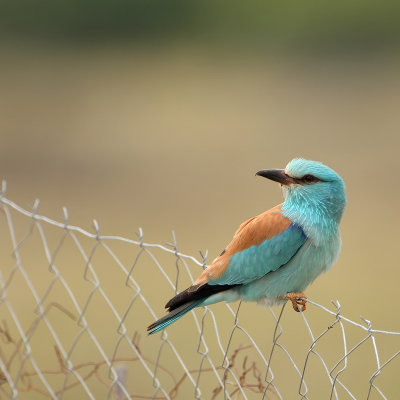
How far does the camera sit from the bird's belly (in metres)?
4.71

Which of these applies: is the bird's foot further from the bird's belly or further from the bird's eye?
the bird's eye

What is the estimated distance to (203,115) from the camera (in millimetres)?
19516

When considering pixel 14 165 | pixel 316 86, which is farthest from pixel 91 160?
pixel 316 86

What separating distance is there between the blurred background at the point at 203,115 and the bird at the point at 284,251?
530 centimetres

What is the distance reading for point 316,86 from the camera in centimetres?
2167

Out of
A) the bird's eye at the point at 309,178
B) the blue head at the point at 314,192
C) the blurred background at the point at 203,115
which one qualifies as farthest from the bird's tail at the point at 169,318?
the blurred background at the point at 203,115

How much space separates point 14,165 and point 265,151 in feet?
12.4

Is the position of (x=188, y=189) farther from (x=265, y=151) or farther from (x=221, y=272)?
(x=221, y=272)

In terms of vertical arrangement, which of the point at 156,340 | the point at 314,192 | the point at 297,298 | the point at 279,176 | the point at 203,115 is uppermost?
the point at 203,115

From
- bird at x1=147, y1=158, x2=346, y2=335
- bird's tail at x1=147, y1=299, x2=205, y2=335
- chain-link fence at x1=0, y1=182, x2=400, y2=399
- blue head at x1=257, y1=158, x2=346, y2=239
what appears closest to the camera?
bird's tail at x1=147, y1=299, x2=205, y2=335

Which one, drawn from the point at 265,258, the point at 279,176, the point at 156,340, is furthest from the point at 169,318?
the point at 156,340

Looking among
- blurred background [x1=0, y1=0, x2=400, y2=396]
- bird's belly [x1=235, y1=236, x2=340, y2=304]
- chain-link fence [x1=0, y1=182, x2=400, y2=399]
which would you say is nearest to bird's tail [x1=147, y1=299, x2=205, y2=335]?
bird's belly [x1=235, y1=236, x2=340, y2=304]

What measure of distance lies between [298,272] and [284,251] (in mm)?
107

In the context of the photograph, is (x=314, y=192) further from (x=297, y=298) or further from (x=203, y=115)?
(x=203, y=115)
